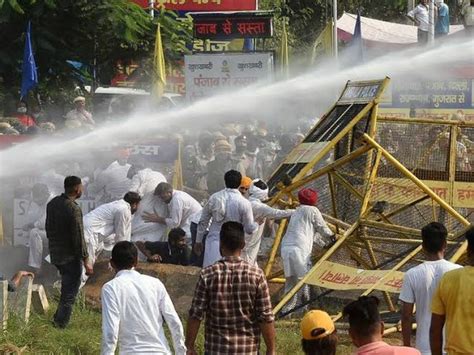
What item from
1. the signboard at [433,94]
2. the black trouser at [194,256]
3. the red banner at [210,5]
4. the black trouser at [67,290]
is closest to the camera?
the black trouser at [67,290]

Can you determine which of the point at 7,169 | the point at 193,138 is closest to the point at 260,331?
the point at 7,169

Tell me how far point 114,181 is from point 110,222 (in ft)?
7.01

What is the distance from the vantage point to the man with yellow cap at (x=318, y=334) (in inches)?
217

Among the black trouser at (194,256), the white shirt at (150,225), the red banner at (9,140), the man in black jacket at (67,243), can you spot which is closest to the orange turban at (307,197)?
the black trouser at (194,256)

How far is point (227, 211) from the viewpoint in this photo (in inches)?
452

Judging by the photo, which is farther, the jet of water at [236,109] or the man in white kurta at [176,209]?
the jet of water at [236,109]

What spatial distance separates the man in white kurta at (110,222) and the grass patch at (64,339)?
2.15m

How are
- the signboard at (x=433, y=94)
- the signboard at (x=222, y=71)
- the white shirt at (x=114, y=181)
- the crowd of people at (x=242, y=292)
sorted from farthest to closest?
the signboard at (x=433, y=94), the signboard at (x=222, y=71), the white shirt at (x=114, y=181), the crowd of people at (x=242, y=292)

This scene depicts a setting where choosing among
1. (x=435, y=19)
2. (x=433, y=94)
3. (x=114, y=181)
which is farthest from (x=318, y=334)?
(x=435, y=19)

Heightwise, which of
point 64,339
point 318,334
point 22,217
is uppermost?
point 318,334

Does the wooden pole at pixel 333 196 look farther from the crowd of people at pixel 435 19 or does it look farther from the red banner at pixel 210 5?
the red banner at pixel 210 5

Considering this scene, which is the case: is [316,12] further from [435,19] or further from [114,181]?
[114,181]

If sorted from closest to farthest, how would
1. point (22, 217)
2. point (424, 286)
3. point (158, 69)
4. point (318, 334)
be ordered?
1. point (318, 334)
2. point (424, 286)
3. point (22, 217)
4. point (158, 69)

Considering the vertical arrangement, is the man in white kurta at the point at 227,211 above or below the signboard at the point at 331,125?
below
